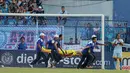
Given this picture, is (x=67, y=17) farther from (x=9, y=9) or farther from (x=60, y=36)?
(x=9, y=9)

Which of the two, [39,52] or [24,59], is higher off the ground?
[39,52]

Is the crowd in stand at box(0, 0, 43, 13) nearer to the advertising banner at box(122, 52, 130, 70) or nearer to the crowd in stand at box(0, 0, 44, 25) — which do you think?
the crowd in stand at box(0, 0, 44, 25)

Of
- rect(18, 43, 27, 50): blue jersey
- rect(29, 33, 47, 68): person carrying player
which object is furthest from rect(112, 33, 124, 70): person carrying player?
rect(18, 43, 27, 50): blue jersey

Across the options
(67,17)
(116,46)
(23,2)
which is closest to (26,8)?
(23,2)

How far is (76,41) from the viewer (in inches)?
891

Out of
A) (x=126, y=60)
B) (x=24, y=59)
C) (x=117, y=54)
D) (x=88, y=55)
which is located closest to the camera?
(x=88, y=55)

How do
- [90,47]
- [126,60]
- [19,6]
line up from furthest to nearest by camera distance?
[19,6], [126,60], [90,47]

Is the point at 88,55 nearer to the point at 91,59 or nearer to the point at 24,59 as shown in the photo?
the point at 91,59

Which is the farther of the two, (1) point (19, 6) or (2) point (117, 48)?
(1) point (19, 6)

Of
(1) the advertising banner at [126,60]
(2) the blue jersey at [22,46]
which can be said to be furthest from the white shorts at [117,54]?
(2) the blue jersey at [22,46]

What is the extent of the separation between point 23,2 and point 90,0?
4.49 metres

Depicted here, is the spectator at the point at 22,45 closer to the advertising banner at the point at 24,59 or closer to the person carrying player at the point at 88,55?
the advertising banner at the point at 24,59

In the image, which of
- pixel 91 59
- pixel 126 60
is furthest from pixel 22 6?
pixel 126 60

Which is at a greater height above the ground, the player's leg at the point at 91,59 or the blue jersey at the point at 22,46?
the blue jersey at the point at 22,46
